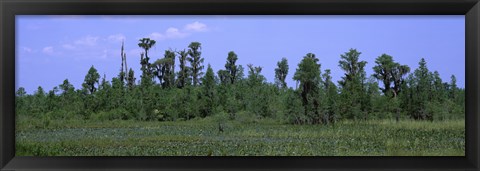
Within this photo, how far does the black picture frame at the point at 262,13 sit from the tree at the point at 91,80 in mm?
588

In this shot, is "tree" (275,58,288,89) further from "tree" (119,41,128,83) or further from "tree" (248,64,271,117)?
"tree" (119,41,128,83)

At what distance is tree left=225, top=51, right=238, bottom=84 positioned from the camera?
3.13 metres

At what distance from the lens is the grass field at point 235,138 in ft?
9.77

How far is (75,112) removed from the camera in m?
3.23

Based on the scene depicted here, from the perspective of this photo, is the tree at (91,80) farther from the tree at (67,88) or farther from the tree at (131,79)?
the tree at (131,79)

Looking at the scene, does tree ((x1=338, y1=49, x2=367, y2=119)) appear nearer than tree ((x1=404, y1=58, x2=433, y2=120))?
Yes

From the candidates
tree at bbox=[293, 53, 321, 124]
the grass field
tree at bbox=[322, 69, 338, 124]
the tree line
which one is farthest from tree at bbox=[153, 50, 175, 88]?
tree at bbox=[322, 69, 338, 124]

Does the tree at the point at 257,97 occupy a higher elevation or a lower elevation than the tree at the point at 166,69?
lower

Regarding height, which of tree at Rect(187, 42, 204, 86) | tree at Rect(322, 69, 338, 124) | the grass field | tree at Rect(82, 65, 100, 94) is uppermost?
tree at Rect(187, 42, 204, 86)

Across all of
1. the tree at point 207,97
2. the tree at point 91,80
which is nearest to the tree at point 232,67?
the tree at point 207,97

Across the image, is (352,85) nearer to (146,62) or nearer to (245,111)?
(245,111)

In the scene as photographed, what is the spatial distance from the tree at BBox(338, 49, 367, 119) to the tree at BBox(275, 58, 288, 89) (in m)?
0.32

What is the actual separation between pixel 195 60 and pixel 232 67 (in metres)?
0.21

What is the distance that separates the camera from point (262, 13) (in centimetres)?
258
